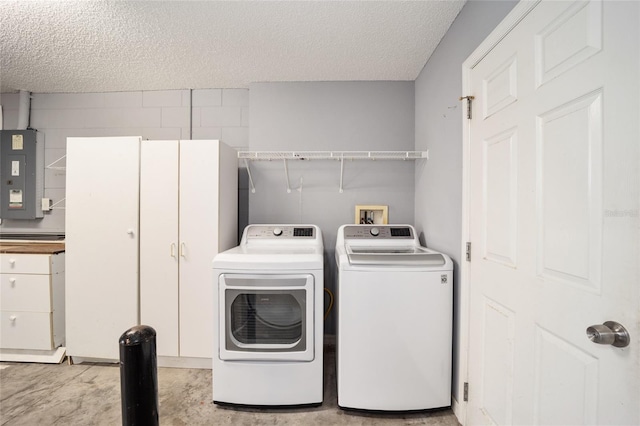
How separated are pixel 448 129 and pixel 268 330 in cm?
175

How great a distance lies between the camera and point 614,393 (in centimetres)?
68

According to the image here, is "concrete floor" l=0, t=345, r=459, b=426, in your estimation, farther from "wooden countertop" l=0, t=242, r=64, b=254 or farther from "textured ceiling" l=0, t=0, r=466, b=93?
"textured ceiling" l=0, t=0, r=466, b=93

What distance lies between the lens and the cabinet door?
6.46ft

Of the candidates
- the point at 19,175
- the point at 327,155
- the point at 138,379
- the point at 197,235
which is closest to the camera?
the point at 138,379

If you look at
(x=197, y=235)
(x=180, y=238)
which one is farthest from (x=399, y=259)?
(x=180, y=238)

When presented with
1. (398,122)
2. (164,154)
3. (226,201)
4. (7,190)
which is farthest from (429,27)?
(7,190)

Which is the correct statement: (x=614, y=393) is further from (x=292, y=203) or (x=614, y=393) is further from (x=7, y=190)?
(x=7, y=190)

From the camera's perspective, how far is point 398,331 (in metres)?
1.50

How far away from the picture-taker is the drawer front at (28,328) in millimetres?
2059

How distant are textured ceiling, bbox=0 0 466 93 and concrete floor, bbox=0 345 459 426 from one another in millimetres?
2486

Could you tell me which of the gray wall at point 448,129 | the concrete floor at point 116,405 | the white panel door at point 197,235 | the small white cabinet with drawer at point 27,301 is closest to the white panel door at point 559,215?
the gray wall at point 448,129

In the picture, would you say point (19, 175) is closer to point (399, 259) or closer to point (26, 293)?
point (26, 293)

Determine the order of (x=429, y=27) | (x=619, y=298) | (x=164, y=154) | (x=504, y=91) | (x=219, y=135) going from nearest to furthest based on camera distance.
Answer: (x=619, y=298) < (x=504, y=91) < (x=429, y=27) < (x=164, y=154) < (x=219, y=135)

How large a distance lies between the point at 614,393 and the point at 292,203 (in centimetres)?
210
